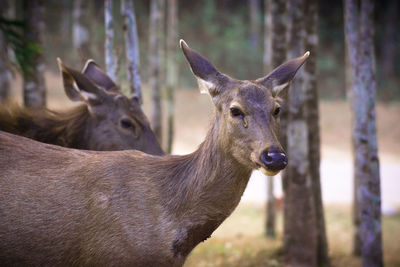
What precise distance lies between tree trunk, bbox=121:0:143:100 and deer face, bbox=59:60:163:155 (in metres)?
0.59

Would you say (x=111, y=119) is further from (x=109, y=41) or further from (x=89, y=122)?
(x=109, y=41)

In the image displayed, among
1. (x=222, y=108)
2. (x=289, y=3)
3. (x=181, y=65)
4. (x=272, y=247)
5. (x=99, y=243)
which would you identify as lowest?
(x=272, y=247)

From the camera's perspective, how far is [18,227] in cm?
362

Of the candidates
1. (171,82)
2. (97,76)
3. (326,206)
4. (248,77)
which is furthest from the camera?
(248,77)

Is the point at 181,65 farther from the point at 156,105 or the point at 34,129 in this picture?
the point at 34,129

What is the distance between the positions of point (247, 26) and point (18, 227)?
114 feet

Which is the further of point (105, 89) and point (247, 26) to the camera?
point (247, 26)

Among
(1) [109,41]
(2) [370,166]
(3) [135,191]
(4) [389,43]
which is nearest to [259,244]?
(2) [370,166]

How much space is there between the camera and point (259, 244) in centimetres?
921

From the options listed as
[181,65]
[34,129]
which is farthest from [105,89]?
[181,65]

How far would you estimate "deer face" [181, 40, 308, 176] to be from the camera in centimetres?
351

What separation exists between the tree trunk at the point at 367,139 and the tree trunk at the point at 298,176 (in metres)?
0.88

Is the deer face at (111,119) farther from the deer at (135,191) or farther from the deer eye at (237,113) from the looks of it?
the deer eye at (237,113)

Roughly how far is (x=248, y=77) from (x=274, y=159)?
29.1 m
